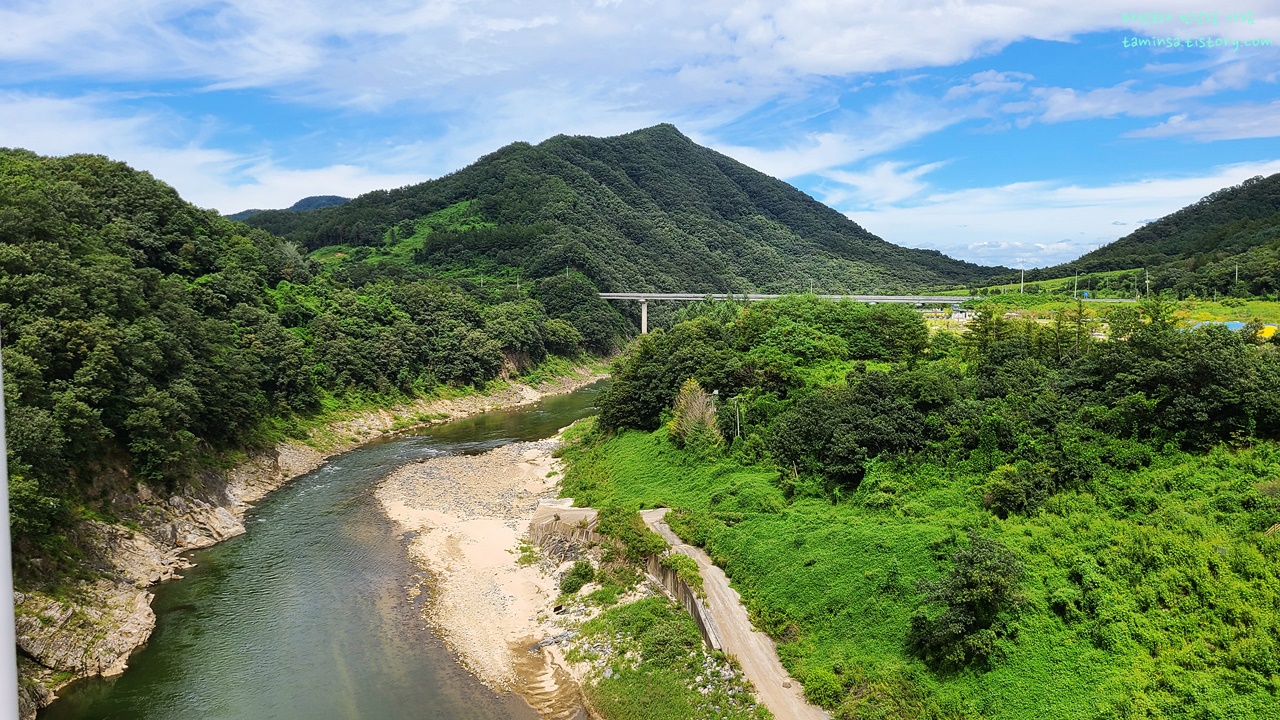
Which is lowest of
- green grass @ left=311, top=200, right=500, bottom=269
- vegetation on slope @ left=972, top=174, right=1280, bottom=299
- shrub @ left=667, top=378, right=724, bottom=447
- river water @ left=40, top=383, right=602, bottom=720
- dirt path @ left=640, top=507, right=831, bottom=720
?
river water @ left=40, top=383, right=602, bottom=720

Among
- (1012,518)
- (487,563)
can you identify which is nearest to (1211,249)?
(1012,518)

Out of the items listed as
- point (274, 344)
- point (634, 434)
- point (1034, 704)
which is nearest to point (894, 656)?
point (1034, 704)

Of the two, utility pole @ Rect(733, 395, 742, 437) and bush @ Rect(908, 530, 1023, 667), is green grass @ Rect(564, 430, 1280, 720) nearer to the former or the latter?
bush @ Rect(908, 530, 1023, 667)

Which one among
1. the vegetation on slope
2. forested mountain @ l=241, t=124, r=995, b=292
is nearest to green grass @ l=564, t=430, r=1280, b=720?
the vegetation on slope

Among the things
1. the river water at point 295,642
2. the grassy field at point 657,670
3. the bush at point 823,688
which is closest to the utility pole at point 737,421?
the grassy field at point 657,670

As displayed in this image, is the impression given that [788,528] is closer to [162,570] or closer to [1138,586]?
[1138,586]

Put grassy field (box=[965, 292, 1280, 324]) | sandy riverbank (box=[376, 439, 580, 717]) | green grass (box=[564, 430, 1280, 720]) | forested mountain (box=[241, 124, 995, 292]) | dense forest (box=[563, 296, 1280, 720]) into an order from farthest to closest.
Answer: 1. forested mountain (box=[241, 124, 995, 292])
2. grassy field (box=[965, 292, 1280, 324])
3. sandy riverbank (box=[376, 439, 580, 717])
4. dense forest (box=[563, 296, 1280, 720])
5. green grass (box=[564, 430, 1280, 720])
